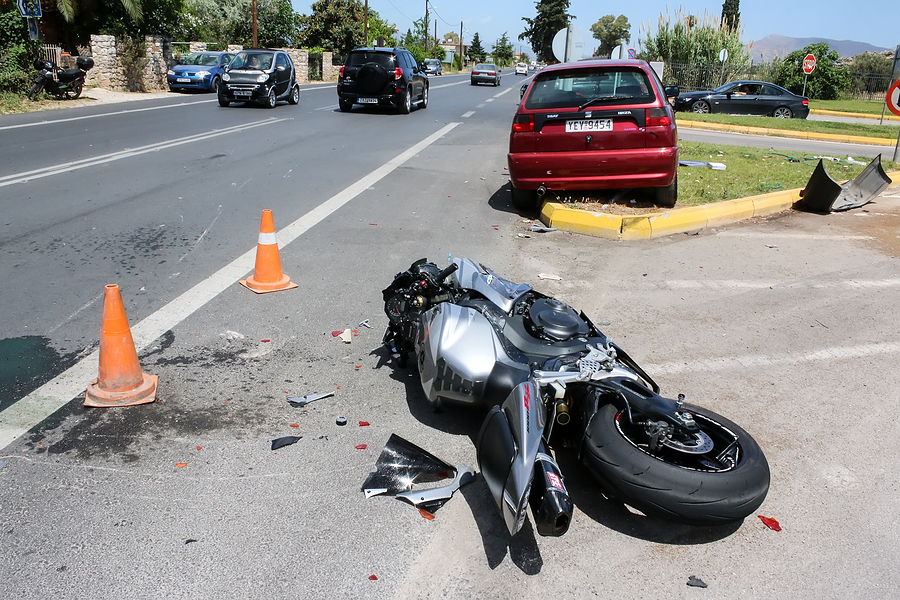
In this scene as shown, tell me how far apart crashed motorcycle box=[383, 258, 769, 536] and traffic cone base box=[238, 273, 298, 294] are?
1.98 m

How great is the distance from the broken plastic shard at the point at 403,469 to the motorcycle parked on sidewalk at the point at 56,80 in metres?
A: 21.8

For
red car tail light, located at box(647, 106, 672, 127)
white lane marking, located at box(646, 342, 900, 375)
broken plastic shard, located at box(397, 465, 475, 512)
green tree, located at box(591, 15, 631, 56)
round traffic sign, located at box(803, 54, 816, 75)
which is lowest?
white lane marking, located at box(646, 342, 900, 375)

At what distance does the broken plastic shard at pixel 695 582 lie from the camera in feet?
8.51

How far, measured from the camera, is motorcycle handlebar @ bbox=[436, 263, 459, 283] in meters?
4.01

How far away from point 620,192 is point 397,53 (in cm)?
1488

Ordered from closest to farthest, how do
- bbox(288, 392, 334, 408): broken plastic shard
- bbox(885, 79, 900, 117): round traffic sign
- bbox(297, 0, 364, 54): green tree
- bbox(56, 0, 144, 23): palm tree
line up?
1. bbox(288, 392, 334, 408): broken plastic shard
2. bbox(885, 79, 900, 117): round traffic sign
3. bbox(56, 0, 144, 23): palm tree
4. bbox(297, 0, 364, 54): green tree

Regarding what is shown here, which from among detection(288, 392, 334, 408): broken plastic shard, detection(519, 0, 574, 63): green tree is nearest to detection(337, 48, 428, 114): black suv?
detection(288, 392, 334, 408): broken plastic shard

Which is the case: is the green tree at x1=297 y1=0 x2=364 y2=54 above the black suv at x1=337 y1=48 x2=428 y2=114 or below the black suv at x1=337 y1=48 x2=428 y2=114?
above

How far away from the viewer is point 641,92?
799cm

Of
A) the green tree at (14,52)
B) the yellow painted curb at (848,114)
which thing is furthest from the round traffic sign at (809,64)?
the green tree at (14,52)

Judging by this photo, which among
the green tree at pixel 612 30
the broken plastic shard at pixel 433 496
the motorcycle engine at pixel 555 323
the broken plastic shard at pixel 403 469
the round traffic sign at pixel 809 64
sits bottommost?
the broken plastic shard at pixel 433 496

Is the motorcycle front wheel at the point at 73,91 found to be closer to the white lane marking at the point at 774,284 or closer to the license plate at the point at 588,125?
the license plate at the point at 588,125

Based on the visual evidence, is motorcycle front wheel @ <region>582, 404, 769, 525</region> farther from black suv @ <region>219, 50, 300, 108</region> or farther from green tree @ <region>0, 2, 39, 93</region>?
green tree @ <region>0, 2, 39, 93</region>

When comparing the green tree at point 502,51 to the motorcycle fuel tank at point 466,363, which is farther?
the green tree at point 502,51
